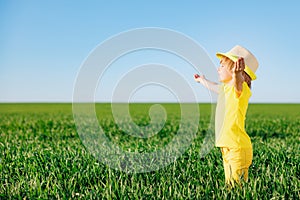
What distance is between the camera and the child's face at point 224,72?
445 centimetres

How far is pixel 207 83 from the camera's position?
4957 millimetres

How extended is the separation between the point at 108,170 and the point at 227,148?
5.43ft

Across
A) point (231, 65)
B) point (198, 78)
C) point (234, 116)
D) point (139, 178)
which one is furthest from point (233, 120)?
point (139, 178)

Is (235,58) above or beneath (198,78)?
above

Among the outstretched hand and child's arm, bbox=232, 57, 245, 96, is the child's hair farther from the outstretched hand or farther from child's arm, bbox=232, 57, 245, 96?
the outstretched hand

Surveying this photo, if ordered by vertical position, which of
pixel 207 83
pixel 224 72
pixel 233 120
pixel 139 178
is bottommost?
pixel 139 178

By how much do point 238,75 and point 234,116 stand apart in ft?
2.01

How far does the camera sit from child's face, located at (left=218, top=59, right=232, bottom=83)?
14.6 feet

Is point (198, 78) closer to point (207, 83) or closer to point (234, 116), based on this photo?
point (207, 83)

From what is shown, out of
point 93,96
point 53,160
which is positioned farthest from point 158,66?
point 53,160

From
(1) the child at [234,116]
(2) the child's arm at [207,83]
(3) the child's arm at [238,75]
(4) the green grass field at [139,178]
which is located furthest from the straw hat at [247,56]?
(4) the green grass field at [139,178]

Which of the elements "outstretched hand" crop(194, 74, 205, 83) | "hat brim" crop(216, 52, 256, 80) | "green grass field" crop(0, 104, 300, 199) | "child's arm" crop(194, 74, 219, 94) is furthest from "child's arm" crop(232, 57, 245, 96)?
"green grass field" crop(0, 104, 300, 199)

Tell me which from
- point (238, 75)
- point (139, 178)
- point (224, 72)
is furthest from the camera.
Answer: point (139, 178)

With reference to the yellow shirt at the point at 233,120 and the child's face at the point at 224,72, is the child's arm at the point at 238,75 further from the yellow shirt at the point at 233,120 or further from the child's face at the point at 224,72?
the child's face at the point at 224,72
